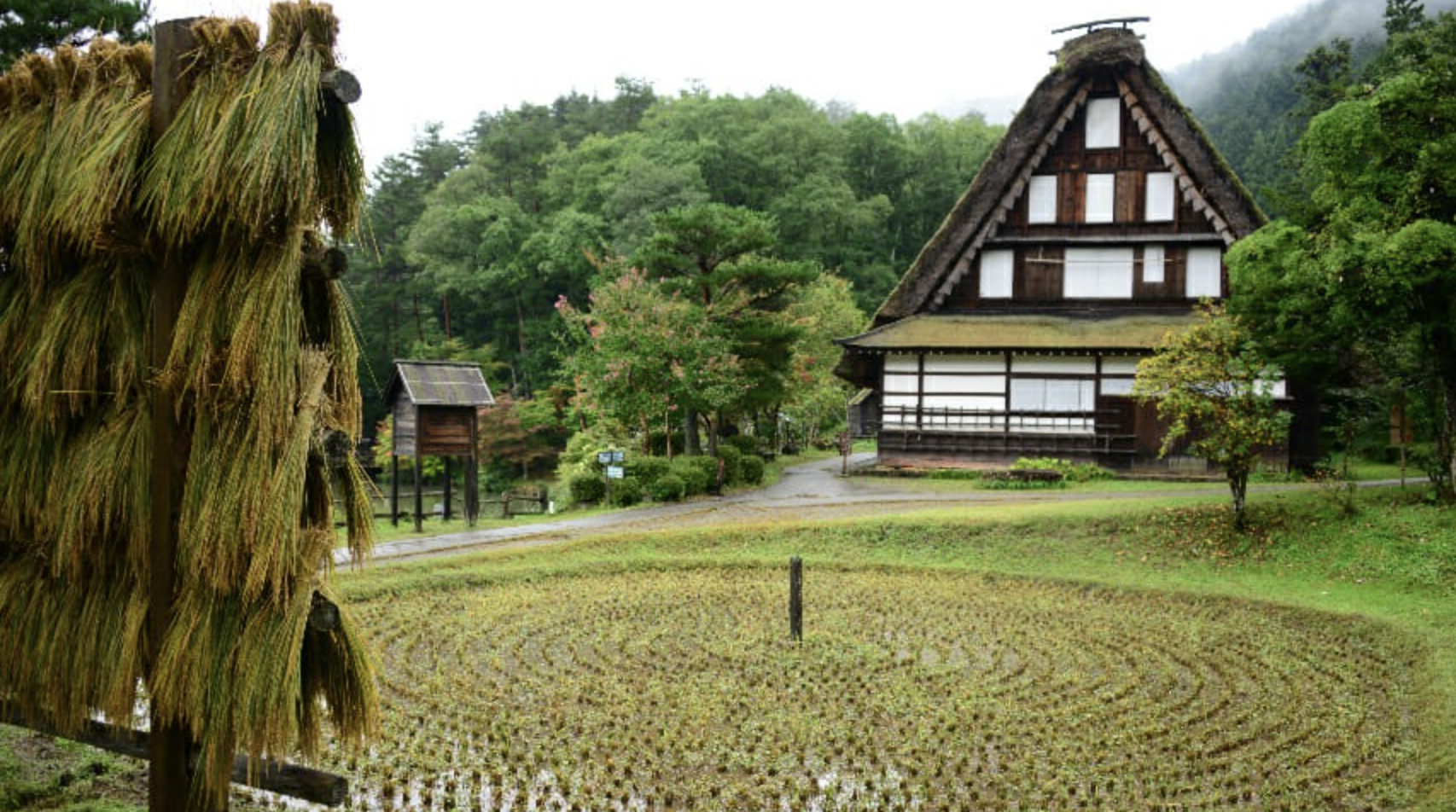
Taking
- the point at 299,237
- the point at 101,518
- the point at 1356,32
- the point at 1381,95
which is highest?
the point at 1356,32

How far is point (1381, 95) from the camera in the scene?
14195mm

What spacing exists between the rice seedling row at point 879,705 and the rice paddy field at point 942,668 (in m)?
0.03

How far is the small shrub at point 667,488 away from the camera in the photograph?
2117cm

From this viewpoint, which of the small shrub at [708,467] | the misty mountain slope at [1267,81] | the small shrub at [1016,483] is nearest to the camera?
the small shrub at [1016,483]

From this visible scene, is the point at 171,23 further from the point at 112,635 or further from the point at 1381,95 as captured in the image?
the point at 1381,95

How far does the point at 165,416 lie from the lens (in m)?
4.52

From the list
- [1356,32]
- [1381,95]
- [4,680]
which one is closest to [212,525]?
[4,680]

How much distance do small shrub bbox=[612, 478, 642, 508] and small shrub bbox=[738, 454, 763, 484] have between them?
157 inches

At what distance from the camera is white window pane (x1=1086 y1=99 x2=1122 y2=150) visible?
82.4 feet

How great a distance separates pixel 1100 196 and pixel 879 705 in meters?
20.1

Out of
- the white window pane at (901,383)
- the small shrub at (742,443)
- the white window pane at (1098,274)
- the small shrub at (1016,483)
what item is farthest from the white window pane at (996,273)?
the small shrub at (742,443)

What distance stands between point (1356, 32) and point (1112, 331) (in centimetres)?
6867

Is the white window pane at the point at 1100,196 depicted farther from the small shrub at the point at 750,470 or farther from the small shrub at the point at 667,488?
the small shrub at the point at 667,488

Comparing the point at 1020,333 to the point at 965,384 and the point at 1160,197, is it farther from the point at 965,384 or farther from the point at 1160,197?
the point at 1160,197
